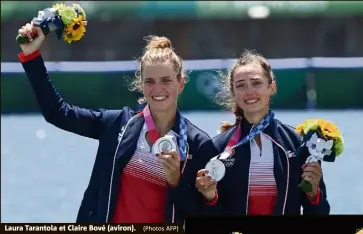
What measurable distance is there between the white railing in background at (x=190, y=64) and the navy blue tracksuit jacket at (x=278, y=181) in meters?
3.54

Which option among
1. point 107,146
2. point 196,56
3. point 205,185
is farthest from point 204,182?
point 196,56

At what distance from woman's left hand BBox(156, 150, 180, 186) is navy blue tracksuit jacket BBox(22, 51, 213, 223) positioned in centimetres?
2

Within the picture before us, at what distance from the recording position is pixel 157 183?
2729mm

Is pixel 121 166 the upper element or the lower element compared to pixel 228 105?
lower

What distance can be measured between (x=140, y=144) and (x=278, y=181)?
1.19 ft

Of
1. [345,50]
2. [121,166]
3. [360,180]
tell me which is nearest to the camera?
[121,166]

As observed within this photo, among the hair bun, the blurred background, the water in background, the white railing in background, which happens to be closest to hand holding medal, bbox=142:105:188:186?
the hair bun

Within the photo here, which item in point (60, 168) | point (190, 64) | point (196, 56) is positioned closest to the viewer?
point (60, 168)

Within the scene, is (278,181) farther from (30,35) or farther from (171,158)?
(30,35)

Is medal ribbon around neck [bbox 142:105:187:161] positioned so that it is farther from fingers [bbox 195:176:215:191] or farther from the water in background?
the water in background

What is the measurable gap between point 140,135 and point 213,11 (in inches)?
174

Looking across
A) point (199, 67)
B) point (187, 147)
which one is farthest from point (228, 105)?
point (199, 67)

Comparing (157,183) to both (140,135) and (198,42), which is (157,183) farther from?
(198,42)

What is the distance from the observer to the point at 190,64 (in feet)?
20.8
